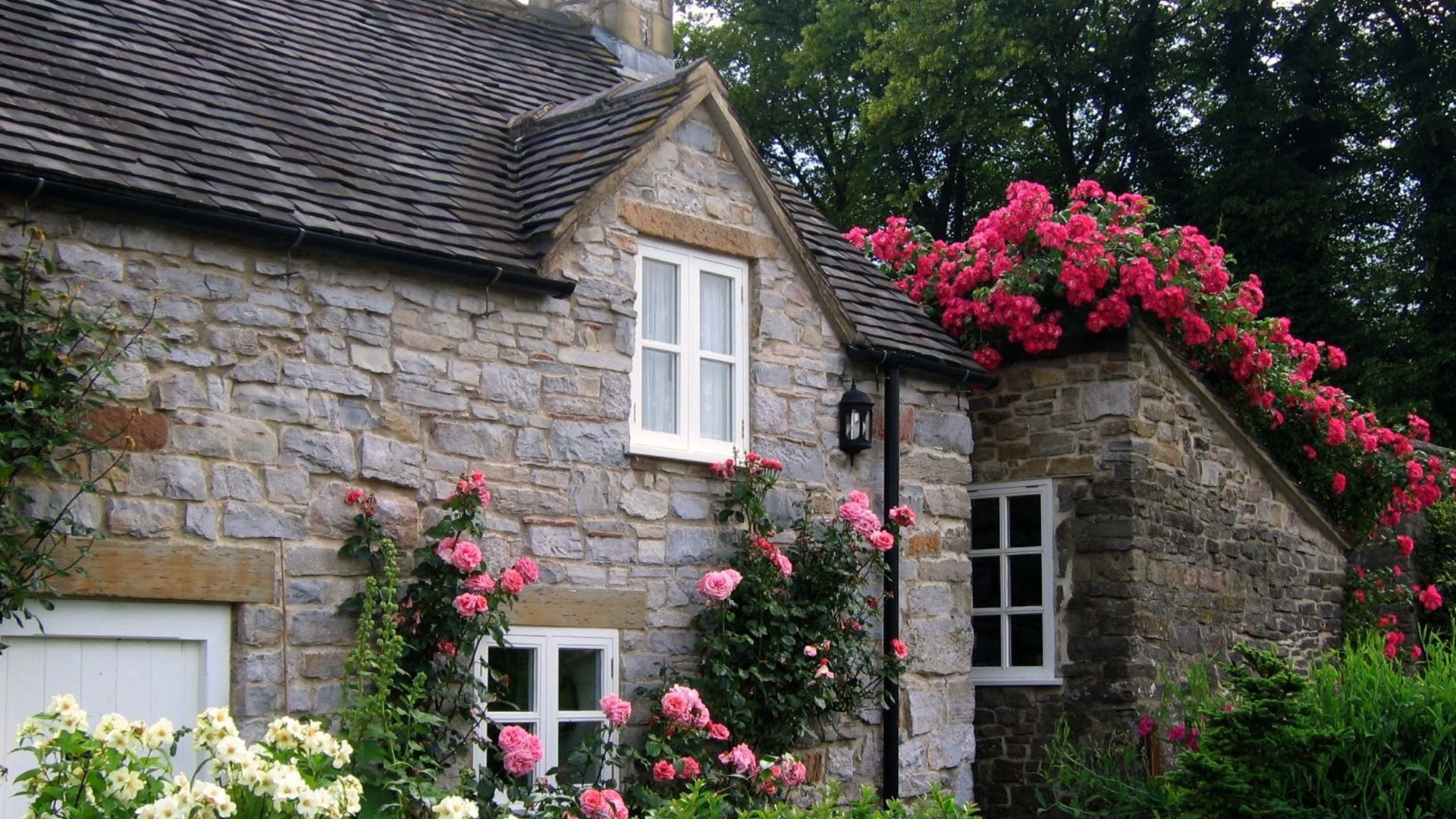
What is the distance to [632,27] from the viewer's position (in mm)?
14375

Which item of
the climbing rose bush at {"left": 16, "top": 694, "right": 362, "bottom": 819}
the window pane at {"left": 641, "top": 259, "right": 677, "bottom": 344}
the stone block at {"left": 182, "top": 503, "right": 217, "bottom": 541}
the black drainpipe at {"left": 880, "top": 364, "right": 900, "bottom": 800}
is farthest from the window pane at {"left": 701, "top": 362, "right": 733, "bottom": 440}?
the climbing rose bush at {"left": 16, "top": 694, "right": 362, "bottom": 819}

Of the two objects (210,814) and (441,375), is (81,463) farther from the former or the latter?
(210,814)

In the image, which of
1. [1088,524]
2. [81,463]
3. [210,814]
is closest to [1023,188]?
[1088,524]

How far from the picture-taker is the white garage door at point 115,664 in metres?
7.27

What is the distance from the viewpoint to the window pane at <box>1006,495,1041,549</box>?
12.4 meters

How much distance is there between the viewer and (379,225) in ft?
28.8

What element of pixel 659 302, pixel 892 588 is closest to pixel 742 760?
pixel 892 588

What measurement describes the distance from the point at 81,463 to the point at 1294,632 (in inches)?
382

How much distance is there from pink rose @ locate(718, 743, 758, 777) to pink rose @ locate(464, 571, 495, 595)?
1.70m

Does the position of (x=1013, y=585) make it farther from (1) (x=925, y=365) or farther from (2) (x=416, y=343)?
(2) (x=416, y=343)

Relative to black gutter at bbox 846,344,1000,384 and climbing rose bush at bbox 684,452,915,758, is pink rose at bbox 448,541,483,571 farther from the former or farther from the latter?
black gutter at bbox 846,344,1000,384

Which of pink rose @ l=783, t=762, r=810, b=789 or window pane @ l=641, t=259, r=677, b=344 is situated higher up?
window pane @ l=641, t=259, r=677, b=344

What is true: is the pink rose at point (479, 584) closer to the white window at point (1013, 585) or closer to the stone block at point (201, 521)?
the stone block at point (201, 521)

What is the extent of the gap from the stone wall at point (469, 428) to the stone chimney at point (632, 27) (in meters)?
4.02
